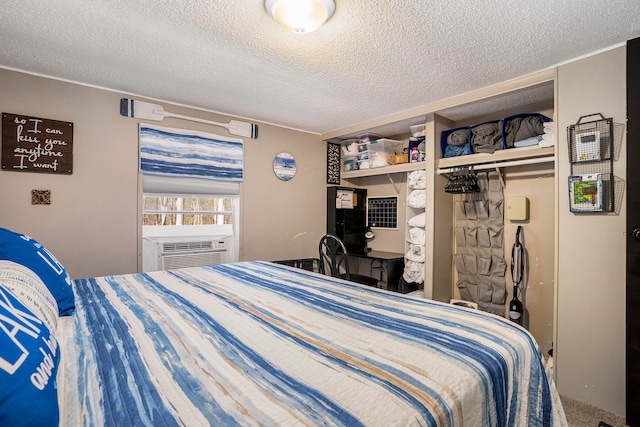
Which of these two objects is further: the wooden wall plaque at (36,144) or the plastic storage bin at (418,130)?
the plastic storage bin at (418,130)

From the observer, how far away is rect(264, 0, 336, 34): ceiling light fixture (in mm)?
1575

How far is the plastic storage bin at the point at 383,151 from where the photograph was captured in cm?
388

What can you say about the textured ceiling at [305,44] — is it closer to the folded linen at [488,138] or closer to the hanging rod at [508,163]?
the folded linen at [488,138]

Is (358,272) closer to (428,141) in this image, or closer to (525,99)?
(428,141)

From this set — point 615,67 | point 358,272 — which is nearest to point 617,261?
point 615,67

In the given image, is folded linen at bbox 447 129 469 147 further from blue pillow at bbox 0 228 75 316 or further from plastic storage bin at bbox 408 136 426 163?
blue pillow at bbox 0 228 75 316

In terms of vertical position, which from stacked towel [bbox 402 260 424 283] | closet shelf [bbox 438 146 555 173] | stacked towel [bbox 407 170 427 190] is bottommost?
stacked towel [bbox 402 260 424 283]

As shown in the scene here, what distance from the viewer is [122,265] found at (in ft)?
9.41

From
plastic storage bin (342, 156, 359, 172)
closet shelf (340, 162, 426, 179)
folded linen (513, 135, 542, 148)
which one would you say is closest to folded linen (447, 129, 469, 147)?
closet shelf (340, 162, 426, 179)

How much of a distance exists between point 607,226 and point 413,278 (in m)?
1.77

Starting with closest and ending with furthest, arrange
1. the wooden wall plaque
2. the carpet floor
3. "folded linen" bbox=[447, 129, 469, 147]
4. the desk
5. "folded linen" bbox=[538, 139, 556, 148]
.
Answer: the carpet floor, the wooden wall plaque, "folded linen" bbox=[538, 139, 556, 148], "folded linen" bbox=[447, 129, 469, 147], the desk

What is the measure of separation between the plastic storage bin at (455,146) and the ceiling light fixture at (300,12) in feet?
6.72

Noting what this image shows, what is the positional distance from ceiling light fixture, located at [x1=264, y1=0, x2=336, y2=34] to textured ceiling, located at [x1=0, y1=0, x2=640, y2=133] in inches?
3.0

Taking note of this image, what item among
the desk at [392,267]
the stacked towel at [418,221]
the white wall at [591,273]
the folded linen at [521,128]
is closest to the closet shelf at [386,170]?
the stacked towel at [418,221]
